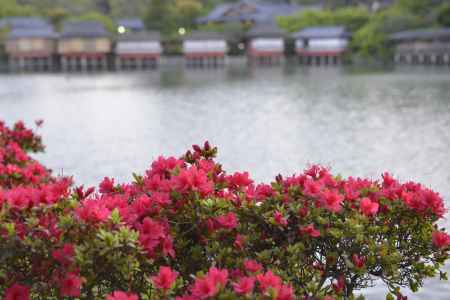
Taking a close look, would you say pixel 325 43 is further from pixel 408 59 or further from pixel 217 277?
pixel 217 277

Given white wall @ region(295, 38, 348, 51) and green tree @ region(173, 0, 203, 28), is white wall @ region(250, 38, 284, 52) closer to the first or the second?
white wall @ region(295, 38, 348, 51)

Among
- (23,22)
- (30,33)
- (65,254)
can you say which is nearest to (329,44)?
(30,33)

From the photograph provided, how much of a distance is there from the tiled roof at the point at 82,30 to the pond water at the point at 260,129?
130 feet

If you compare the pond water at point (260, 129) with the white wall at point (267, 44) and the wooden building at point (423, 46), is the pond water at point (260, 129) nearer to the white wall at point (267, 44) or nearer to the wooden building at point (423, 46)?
the wooden building at point (423, 46)

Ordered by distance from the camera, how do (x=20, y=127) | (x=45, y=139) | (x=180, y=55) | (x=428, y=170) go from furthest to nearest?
(x=180, y=55), (x=45, y=139), (x=428, y=170), (x=20, y=127)

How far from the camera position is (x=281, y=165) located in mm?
16891

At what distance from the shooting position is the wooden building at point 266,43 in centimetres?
9106

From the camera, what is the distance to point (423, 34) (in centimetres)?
7306

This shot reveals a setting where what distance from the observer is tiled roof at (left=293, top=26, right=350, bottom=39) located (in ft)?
288

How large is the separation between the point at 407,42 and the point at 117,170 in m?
69.0

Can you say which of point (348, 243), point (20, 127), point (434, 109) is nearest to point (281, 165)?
point (20, 127)

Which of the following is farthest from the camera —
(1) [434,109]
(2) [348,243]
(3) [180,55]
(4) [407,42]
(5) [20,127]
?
(3) [180,55]

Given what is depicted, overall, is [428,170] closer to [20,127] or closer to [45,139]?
[20,127]

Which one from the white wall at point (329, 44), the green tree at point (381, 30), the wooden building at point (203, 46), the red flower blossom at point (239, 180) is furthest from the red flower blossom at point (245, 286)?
the white wall at point (329, 44)
